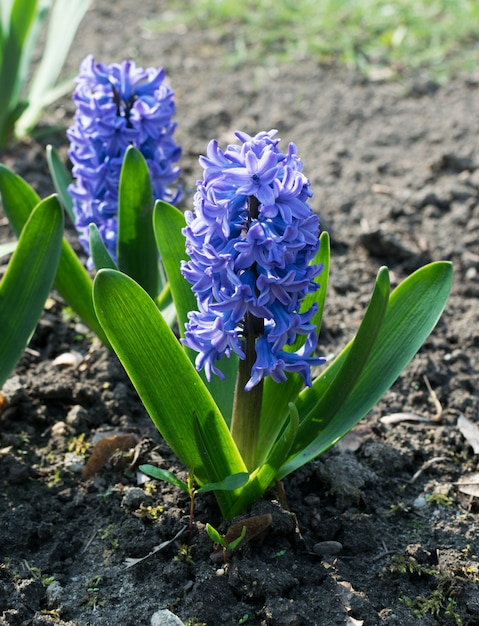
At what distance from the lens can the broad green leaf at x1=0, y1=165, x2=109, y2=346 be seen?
286cm

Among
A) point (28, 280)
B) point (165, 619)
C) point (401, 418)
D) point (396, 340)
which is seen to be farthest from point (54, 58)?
point (165, 619)

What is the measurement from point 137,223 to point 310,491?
1061mm

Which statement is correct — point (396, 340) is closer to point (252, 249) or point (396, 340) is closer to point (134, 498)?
point (252, 249)

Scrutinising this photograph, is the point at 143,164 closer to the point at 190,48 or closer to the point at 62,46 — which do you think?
the point at 62,46

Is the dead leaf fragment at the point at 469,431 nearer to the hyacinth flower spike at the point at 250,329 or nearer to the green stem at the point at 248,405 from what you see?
the hyacinth flower spike at the point at 250,329

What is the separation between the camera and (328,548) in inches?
101

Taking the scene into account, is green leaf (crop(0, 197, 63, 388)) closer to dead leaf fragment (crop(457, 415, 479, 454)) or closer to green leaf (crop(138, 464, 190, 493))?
green leaf (crop(138, 464, 190, 493))

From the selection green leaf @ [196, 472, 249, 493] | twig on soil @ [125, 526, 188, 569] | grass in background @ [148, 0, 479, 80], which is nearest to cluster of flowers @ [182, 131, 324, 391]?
green leaf @ [196, 472, 249, 493]

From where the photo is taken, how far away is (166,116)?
2.88 metres

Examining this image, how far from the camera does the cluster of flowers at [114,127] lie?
2859 mm

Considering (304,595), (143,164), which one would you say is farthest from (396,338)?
(143,164)

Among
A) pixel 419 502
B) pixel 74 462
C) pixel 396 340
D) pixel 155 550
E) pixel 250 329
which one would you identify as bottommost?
pixel 419 502

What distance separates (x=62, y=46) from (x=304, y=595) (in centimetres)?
322

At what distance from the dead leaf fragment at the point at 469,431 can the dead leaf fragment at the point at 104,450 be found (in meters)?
1.17
